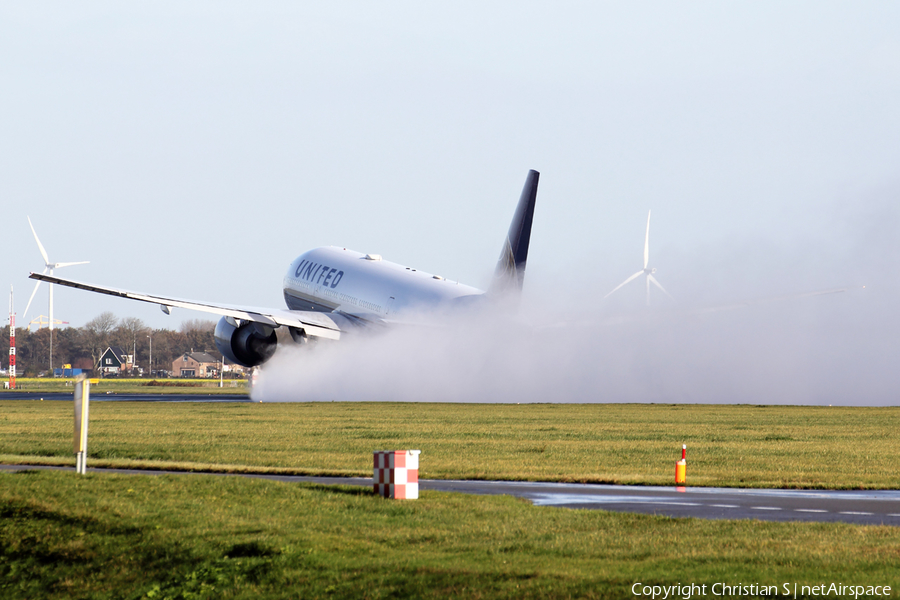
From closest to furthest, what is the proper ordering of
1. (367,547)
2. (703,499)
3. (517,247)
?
(367,547) → (703,499) → (517,247)

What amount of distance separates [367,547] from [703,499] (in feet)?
28.1

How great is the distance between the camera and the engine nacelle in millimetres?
70812

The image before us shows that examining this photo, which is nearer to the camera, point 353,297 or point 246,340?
point 246,340

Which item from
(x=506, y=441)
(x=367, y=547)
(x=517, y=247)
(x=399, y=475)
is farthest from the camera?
(x=517, y=247)

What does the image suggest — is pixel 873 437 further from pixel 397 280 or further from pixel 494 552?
pixel 397 280

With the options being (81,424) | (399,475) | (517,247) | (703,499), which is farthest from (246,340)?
(703,499)

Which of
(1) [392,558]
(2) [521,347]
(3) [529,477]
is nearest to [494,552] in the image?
(1) [392,558]

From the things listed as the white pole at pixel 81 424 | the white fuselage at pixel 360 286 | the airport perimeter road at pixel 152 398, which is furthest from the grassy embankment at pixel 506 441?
the airport perimeter road at pixel 152 398

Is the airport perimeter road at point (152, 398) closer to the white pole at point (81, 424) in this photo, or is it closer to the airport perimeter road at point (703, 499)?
the white pole at point (81, 424)

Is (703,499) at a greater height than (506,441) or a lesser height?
lesser

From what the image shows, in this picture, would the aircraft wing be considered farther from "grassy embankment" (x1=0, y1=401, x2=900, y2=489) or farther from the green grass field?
the green grass field

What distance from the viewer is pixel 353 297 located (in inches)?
2931

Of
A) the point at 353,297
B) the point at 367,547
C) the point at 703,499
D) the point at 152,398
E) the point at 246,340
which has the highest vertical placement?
the point at 353,297

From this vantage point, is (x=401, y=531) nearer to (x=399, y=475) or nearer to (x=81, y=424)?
(x=399, y=475)
